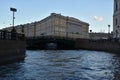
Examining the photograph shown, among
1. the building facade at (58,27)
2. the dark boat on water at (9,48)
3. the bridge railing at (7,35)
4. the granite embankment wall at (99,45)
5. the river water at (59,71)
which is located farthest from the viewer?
the building facade at (58,27)

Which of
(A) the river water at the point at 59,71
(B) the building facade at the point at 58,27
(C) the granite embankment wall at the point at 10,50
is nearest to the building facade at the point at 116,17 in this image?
(B) the building facade at the point at 58,27

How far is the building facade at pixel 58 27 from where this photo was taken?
148 m

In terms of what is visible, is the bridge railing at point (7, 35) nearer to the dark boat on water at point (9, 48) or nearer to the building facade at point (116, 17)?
the dark boat on water at point (9, 48)

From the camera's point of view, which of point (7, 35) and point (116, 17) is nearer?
point (7, 35)

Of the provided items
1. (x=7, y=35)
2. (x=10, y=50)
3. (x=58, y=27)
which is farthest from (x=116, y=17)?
(x=10, y=50)

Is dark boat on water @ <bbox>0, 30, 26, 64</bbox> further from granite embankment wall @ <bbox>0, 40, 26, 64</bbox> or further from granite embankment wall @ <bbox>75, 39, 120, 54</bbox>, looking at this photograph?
granite embankment wall @ <bbox>75, 39, 120, 54</bbox>

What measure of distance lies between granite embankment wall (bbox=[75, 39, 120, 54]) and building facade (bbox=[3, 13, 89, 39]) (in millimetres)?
34809

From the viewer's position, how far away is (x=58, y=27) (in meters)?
150

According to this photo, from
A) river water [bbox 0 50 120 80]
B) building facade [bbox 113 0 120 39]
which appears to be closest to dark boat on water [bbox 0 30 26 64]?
river water [bbox 0 50 120 80]

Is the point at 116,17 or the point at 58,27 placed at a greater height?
the point at 116,17

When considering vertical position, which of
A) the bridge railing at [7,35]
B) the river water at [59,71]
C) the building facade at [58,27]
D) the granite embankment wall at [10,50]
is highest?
the building facade at [58,27]

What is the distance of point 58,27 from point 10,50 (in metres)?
114

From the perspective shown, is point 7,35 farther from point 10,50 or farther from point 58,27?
point 58,27

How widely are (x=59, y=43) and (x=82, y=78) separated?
297ft
